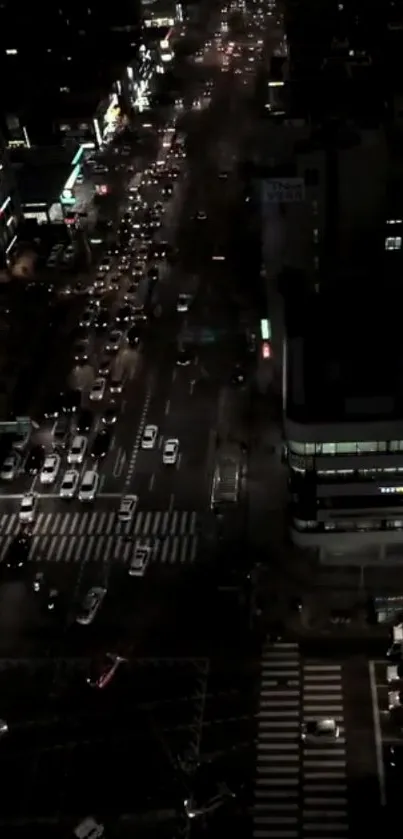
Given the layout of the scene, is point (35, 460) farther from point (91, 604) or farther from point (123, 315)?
point (123, 315)

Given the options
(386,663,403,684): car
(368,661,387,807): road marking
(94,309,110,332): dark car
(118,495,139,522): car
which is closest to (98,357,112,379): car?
(94,309,110,332): dark car

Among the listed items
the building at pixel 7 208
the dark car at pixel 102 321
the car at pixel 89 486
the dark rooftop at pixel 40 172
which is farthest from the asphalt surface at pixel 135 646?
the dark rooftop at pixel 40 172

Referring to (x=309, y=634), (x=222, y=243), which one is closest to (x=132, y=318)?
(x=222, y=243)

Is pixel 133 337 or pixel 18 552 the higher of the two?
pixel 133 337

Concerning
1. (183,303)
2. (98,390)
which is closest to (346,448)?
(98,390)

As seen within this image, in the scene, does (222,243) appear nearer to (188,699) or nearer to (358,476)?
(358,476)

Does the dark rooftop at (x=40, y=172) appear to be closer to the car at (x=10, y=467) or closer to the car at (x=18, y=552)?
the car at (x=10, y=467)
